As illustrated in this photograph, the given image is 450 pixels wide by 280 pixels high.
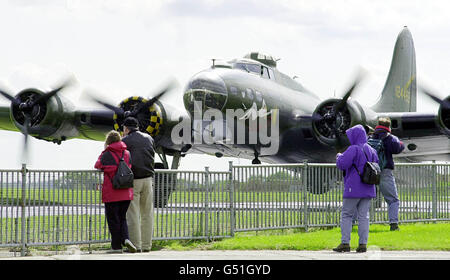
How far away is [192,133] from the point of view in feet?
71.7

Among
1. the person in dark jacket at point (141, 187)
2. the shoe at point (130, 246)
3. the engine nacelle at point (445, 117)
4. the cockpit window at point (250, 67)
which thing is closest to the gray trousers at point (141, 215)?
the person in dark jacket at point (141, 187)

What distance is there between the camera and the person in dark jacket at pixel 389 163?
1195cm

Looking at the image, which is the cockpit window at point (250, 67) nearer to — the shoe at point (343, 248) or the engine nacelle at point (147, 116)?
the engine nacelle at point (147, 116)

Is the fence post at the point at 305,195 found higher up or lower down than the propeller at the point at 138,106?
lower down

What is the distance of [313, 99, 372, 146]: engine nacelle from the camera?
857 inches

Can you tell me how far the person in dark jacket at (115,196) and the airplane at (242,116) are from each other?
1077cm

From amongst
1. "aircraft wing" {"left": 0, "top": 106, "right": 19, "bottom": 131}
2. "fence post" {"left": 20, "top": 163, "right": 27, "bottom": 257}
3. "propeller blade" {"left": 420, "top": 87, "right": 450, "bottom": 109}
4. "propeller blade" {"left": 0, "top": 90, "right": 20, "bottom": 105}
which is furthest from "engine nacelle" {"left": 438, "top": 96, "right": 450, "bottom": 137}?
"aircraft wing" {"left": 0, "top": 106, "right": 19, "bottom": 131}

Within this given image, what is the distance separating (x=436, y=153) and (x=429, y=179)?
13.7m

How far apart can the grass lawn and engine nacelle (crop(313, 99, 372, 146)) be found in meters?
9.55

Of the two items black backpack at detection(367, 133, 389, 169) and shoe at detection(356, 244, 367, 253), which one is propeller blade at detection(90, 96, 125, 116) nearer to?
black backpack at detection(367, 133, 389, 169)

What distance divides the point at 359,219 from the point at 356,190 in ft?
1.44
